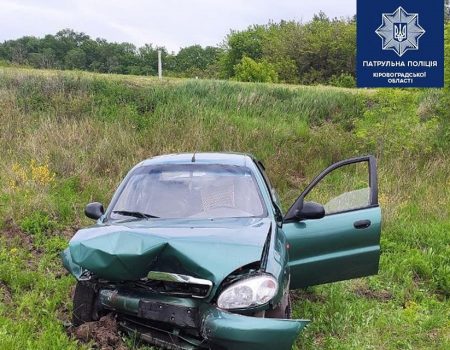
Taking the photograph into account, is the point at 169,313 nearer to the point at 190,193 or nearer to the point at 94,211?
the point at 190,193

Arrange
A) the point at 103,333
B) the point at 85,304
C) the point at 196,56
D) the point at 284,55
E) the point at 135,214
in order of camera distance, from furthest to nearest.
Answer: the point at 196,56 < the point at 284,55 < the point at 135,214 < the point at 85,304 < the point at 103,333

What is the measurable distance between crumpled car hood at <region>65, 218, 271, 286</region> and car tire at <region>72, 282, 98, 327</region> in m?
0.47

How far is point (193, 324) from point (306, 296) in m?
2.78

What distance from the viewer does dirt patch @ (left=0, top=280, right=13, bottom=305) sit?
209 inches

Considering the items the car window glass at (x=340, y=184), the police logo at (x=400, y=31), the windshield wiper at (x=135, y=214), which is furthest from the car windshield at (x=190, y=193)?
the police logo at (x=400, y=31)

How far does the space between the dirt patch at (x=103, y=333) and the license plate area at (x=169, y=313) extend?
0.35 m

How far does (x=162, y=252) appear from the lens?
345 centimetres

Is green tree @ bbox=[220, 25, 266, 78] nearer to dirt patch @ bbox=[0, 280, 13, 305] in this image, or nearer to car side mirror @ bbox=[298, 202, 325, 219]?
dirt patch @ bbox=[0, 280, 13, 305]

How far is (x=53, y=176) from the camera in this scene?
30.8ft

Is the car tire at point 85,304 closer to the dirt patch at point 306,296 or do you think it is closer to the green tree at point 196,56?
the dirt patch at point 306,296

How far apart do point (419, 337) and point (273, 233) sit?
6.68 ft

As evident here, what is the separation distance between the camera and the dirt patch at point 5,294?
17.4 ft

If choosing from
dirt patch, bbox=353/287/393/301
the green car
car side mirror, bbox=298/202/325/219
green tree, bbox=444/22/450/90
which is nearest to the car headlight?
the green car

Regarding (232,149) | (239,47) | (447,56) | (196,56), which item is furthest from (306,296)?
(196,56)
